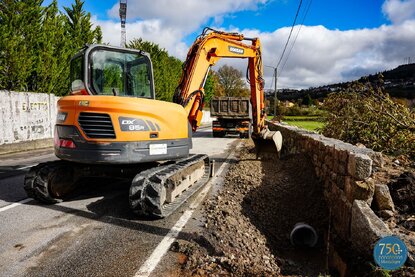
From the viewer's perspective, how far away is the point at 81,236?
14.4 feet

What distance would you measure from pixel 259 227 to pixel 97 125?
307 centimetres

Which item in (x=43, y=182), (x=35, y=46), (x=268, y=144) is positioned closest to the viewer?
(x=43, y=182)

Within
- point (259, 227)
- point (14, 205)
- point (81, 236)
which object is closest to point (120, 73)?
point (14, 205)

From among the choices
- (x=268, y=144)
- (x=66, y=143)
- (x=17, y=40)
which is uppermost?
(x=17, y=40)

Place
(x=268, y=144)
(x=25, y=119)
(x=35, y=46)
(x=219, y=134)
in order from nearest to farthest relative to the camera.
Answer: (x=268, y=144)
(x=25, y=119)
(x=35, y=46)
(x=219, y=134)

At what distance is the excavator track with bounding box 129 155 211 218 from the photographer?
15.8 feet

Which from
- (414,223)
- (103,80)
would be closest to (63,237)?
(103,80)

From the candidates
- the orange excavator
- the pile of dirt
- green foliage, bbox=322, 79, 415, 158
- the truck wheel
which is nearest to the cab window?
the orange excavator

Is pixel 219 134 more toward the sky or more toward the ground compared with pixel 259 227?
more toward the sky

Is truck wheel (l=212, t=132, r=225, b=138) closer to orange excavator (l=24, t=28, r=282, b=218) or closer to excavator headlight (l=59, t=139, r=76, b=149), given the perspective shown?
orange excavator (l=24, t=28, r=282, b=218)

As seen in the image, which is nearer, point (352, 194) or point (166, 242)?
point (166, 242)

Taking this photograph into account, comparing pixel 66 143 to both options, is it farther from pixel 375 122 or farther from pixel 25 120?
pixel 25 120

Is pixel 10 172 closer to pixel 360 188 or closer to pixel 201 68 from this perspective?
pixel 201 68

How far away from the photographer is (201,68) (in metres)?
7.94
